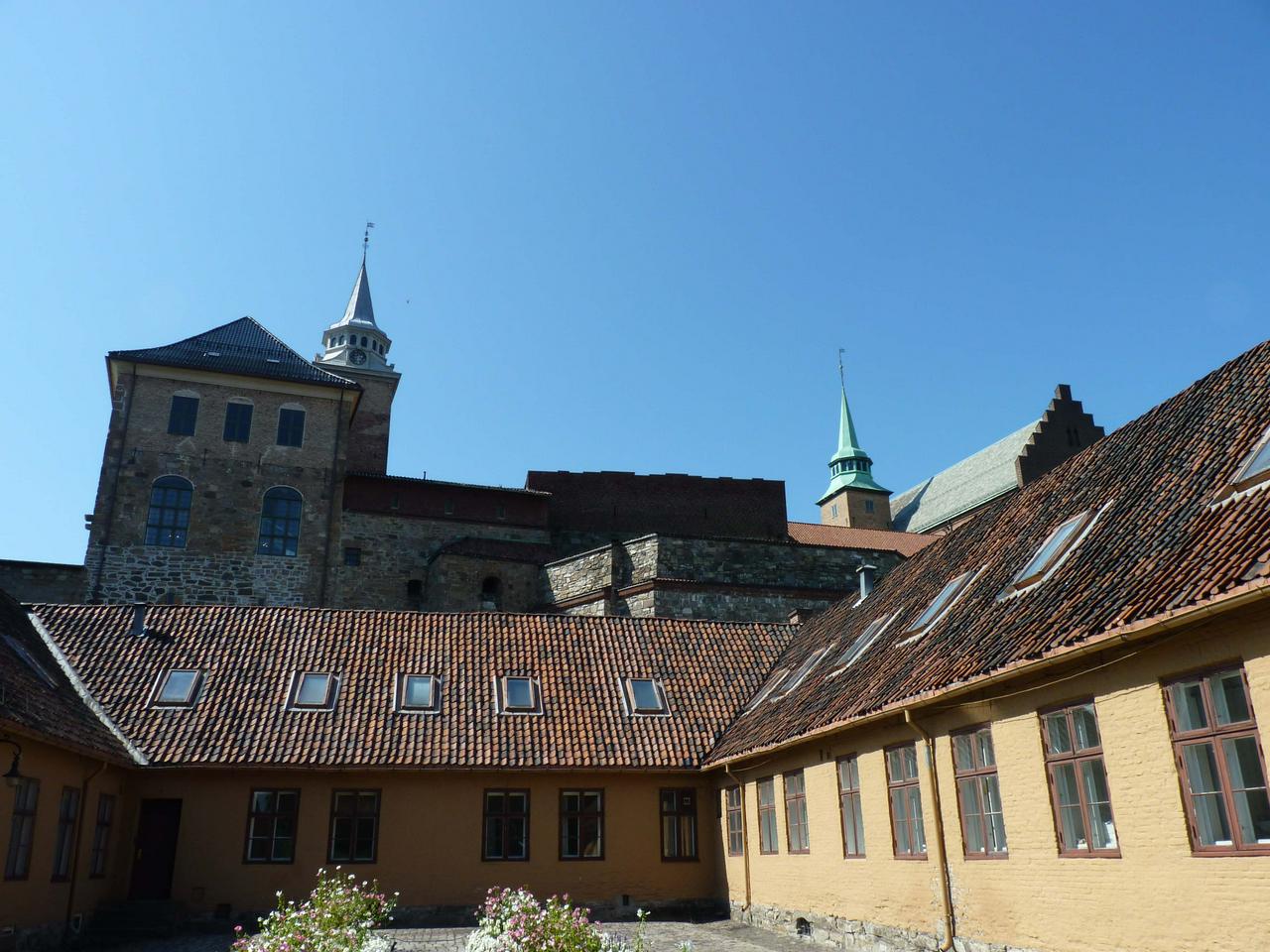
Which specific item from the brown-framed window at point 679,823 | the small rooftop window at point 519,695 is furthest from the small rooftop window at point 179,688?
the brown-framed window at point 679,823

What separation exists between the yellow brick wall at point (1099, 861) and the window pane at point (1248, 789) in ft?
0.76

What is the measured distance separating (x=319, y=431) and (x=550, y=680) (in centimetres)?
2090

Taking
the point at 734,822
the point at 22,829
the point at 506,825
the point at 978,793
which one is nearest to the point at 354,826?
the point at 506,825

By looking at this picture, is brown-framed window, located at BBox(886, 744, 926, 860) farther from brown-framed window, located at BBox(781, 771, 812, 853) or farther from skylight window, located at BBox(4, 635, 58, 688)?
skylight window, located at BBox(4, 635, 58, 688)

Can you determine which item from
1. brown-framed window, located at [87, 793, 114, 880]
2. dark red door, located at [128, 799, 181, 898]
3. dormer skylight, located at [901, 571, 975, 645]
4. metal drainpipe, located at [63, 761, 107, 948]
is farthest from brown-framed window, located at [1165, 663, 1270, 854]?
dark red door, located at [128, 799, 181, 898]

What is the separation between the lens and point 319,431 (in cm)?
3678

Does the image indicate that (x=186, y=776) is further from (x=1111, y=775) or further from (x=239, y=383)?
(x=239, y=383)

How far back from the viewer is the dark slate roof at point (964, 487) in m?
54.3

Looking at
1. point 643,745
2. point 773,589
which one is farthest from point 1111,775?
point 773,589

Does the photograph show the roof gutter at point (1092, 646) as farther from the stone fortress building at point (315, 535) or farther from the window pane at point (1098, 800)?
the stone fortress building at point (315, 535)

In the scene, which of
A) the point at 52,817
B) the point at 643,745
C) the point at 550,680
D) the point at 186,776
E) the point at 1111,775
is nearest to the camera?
the point at 1111,775

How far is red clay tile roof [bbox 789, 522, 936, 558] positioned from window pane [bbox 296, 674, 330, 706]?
100ft

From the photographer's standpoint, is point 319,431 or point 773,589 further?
point 319,431

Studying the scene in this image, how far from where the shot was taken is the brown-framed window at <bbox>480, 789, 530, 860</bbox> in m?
17.0
